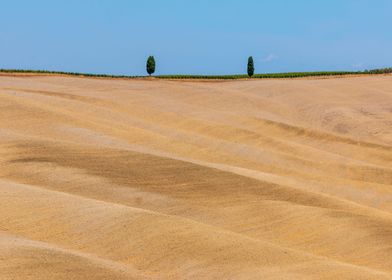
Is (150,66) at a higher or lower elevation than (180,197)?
higher

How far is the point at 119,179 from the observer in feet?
63.9

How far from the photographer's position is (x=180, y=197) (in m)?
18.6

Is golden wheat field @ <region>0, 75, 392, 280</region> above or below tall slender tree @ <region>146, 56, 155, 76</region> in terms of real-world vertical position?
below

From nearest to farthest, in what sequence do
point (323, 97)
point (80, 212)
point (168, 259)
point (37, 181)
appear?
point (168, 259)
point (80, 212)
point (37, 181)
point (323, 97)

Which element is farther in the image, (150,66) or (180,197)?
(150,66)

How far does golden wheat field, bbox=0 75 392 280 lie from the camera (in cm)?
1324

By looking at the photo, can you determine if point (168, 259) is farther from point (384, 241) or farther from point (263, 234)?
point (384, 241)

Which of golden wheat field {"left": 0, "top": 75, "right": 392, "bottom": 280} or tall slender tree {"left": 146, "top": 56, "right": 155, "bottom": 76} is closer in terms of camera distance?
golden wheat field {"left": 0, "top": 75, "right": 392, "bottom": 280}

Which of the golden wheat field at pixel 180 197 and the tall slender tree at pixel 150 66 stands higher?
the tall slender tree at pixel 150 66

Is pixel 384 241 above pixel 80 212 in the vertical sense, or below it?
below

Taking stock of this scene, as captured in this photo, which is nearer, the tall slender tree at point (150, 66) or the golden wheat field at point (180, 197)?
the golden wheat field at point (180, 197)

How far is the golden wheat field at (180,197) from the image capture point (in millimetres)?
13242

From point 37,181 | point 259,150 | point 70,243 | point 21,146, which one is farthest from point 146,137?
point 70,243

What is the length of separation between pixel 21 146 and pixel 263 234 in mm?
8902
